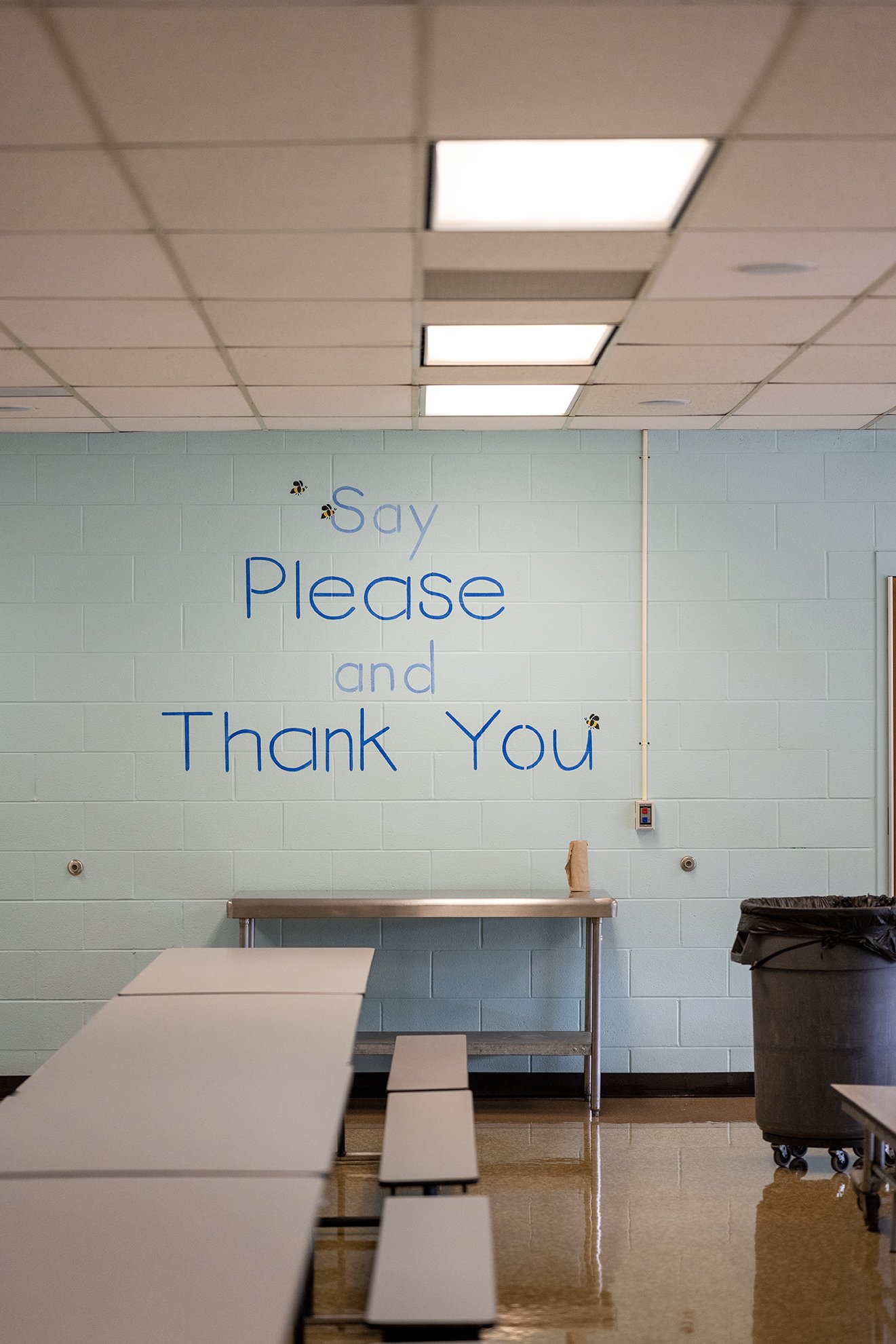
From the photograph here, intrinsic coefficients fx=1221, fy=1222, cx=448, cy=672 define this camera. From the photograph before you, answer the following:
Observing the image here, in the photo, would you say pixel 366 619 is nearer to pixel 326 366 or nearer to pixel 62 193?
pixel 326 366

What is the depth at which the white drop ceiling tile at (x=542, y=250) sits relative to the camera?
304 cm

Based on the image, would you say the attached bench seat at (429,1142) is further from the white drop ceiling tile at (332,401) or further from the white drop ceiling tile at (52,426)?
the white drop ceiling tile at (52,426)

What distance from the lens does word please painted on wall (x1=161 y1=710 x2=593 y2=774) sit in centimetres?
520

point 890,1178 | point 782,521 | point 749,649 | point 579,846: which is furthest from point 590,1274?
point 782,521

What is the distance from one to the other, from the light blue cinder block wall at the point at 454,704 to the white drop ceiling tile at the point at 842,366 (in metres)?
0.88

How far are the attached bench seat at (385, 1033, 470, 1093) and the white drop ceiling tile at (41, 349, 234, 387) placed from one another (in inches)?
94.9

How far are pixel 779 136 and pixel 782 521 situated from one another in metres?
2.91

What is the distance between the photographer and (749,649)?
17.3 feet

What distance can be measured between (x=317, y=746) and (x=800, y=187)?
314 cm

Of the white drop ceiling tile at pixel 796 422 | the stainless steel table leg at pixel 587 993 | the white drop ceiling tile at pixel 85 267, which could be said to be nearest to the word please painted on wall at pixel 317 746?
the stainless steel table leg at pixel 587 993

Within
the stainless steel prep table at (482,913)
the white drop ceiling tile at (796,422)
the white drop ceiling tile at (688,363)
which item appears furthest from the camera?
the white drop ceiling tile at (796,422)

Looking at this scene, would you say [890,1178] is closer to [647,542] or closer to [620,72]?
[647,542]

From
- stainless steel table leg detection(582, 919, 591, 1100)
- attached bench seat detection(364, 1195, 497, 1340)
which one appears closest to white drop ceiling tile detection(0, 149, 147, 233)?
attached bench seat detection(364, 1195, 497, 1340)

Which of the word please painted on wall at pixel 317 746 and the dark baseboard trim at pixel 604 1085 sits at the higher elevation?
the word please painted on wall at pixel 317 746
